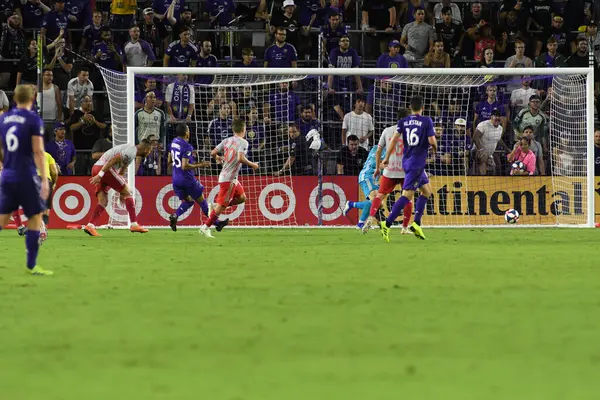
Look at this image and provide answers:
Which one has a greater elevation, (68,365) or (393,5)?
(393,5)

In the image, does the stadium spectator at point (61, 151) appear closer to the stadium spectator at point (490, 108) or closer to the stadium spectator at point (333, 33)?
the stadium spectator at point (333, 33)

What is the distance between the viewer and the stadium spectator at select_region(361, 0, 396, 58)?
26984 mm

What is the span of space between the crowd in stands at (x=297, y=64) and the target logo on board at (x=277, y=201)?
44 cm

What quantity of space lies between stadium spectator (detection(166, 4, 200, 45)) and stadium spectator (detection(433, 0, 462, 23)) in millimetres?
5956

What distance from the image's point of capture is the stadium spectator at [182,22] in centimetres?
2566

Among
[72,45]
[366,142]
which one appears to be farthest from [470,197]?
[72,45]

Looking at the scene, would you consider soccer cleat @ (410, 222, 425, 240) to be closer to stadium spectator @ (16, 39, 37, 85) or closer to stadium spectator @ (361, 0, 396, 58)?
stadium spectator @ (361, 0, 396, 58)

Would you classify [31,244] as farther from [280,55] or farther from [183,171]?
[280,55]

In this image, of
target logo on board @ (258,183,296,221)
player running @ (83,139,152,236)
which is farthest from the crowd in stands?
player running @ (83,139,152,236)

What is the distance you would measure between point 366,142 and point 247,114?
8.73 feet

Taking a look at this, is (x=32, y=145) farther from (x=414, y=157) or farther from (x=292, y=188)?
(x=292, y=188)

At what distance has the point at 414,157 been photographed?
1738cm

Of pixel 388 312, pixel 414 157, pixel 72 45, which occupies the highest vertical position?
pixel 72 45

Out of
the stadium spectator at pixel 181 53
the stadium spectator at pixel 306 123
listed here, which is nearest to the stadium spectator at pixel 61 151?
the stadium spectator at pixel 181 53
